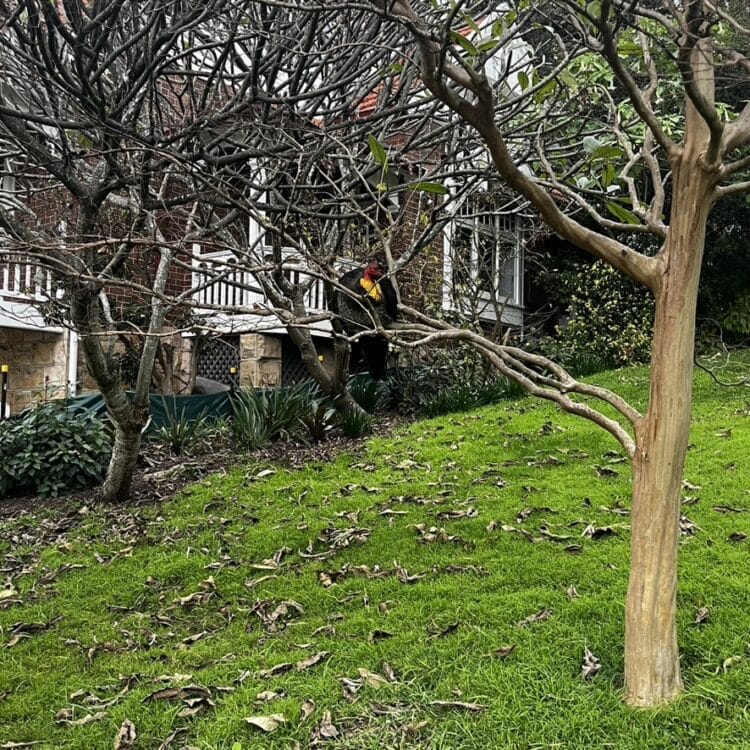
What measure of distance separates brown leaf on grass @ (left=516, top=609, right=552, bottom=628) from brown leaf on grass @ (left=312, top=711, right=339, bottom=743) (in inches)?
39.9

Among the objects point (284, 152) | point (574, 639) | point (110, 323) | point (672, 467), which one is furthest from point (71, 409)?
point (672, 467)

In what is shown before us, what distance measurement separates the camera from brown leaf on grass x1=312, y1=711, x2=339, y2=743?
2.64 m

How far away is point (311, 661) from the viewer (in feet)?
10.5

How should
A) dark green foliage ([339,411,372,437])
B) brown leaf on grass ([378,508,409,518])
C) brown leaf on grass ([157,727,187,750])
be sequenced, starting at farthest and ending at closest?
dark green foliage ([339,411,372,437]) → brown leaf on grass ([378,508,409,518]) → brown leaf on grass ([157,727,187,750])

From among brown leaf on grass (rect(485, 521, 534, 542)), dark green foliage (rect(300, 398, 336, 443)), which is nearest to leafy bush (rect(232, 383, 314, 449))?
dark green foliage (rect(300, 398, 336, 443))

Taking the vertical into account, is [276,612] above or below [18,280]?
below

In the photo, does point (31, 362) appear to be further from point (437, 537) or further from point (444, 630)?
point (444, 630)

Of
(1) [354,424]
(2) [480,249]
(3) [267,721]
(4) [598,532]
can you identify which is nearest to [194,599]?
(3) [267,721]

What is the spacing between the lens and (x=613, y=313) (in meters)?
11.9

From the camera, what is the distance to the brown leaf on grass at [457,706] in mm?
2691

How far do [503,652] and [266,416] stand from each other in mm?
5237

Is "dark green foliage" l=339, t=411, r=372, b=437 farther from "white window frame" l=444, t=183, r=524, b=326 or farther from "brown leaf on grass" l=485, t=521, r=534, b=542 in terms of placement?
"brown leaf on grass" l=485, t=521, r=534, b=542

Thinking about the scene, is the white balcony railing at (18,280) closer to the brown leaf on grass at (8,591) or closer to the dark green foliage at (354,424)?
the dark green foliage at (354,424)

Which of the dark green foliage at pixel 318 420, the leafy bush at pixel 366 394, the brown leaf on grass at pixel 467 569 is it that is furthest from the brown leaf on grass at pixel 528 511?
the leafy bush at pixel 366 394
